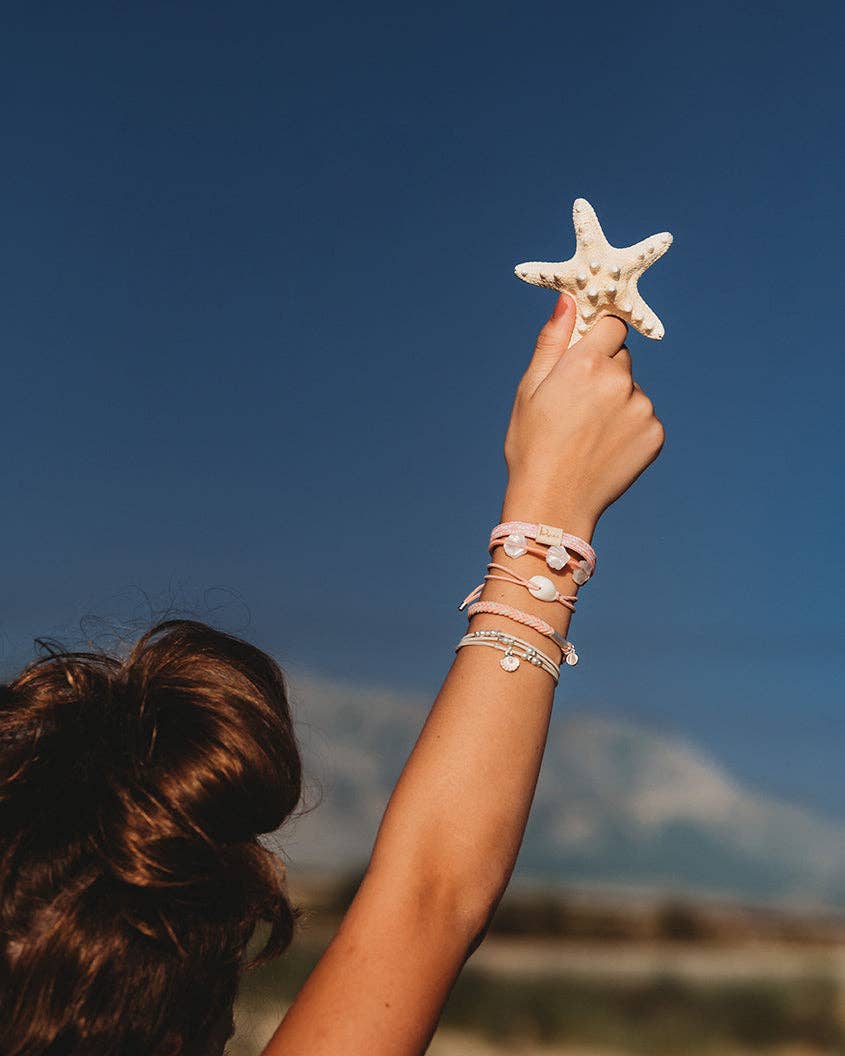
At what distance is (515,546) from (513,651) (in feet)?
0.71

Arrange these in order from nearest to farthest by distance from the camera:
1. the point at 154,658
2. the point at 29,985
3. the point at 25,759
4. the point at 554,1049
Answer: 1. the point at 29,985
2. the point at 25,759
3. the point at 154,658
4. the point at 554,1049

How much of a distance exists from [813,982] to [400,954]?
16.8m

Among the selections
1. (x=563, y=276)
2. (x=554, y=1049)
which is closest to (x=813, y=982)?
(x=554, y=1049)

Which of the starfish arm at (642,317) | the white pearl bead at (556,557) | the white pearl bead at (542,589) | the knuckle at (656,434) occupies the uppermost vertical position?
the starfish arm at (642,317)

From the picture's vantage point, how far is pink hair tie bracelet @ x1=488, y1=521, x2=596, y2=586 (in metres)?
1.89

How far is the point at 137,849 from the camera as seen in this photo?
5.10ft

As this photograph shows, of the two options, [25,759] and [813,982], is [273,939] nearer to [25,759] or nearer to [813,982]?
[25,759]

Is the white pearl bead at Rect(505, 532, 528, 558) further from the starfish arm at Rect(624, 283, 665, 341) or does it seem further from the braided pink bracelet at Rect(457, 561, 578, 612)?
the starfish arm at Rect(624, 283, 665, 341)

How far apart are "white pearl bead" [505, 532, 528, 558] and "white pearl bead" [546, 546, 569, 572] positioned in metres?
0.05

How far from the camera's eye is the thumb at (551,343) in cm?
221

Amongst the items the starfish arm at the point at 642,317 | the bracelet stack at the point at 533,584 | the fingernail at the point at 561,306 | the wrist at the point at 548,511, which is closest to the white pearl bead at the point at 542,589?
the bracelet stack at the point at 533,584

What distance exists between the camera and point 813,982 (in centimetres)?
1608

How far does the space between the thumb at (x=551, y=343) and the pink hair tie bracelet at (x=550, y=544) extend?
35cm

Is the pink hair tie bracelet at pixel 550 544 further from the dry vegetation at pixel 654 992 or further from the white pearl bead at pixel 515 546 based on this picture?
the dry vegetation at pixel 654 992
